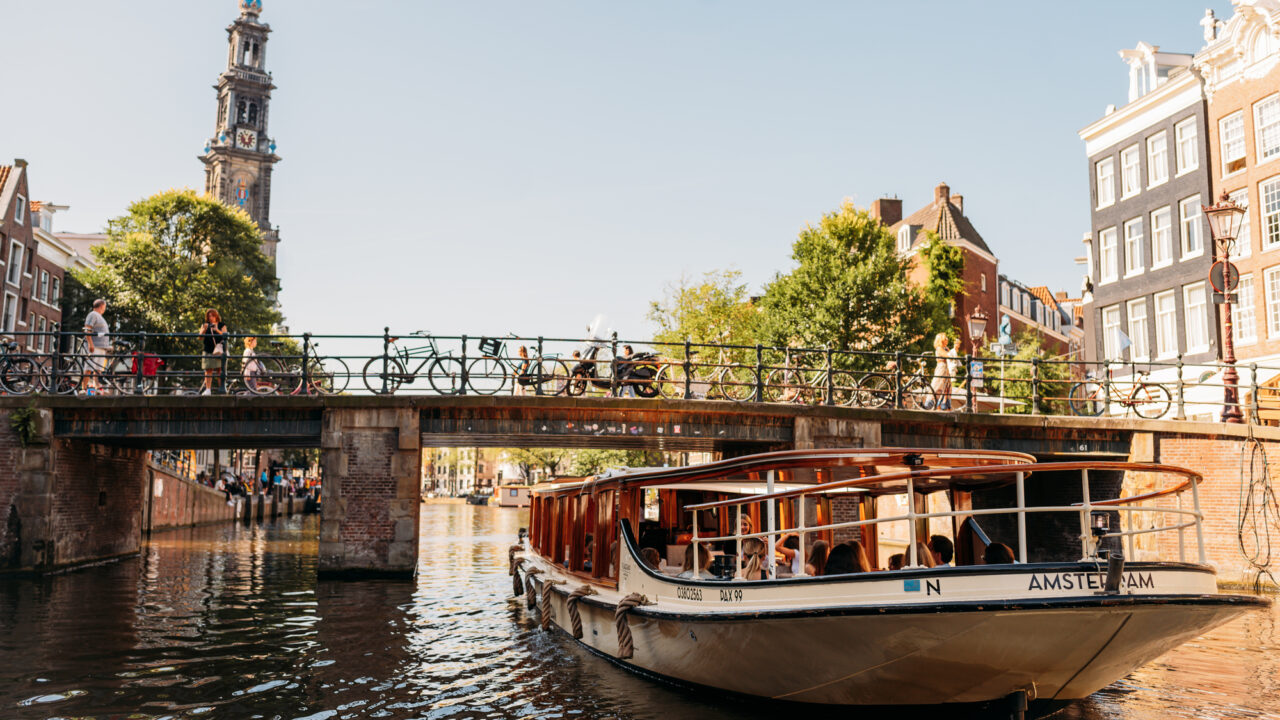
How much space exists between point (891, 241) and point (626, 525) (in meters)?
29.3

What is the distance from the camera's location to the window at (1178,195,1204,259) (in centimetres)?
3249

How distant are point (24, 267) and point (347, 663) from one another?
42.6 meters

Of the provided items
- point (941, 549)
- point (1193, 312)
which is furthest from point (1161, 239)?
point (941, 549)

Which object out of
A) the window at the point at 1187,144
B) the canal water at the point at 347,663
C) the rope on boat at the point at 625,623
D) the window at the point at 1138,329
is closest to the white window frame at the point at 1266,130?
the window at the point at 1187,144

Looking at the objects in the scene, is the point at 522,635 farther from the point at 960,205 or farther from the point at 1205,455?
the point at 960,205

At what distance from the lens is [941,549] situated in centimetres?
1020

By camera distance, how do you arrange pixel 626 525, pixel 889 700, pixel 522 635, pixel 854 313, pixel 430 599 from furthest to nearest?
1. pixel 854 313
2. pixel 430 599
3. pixel 522 635
4. pixel 626 525
5. pixel 889 700

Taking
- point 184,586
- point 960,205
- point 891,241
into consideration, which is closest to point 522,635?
point 184,586

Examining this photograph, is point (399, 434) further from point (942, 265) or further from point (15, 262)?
point (15, 262)

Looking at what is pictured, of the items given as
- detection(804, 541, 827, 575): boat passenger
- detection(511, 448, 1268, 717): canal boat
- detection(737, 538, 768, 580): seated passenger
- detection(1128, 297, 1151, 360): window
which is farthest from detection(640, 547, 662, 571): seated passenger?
detection(1128, 297, 1151, 360): window

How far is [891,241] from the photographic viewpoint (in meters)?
38.7

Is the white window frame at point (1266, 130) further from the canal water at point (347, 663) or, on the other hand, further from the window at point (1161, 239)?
the canal water at point (347, 663)

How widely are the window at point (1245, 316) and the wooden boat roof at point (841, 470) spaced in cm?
2369

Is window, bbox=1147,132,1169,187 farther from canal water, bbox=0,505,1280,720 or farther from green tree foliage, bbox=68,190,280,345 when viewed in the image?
green tree foliage, bbox=68,190,280,345
